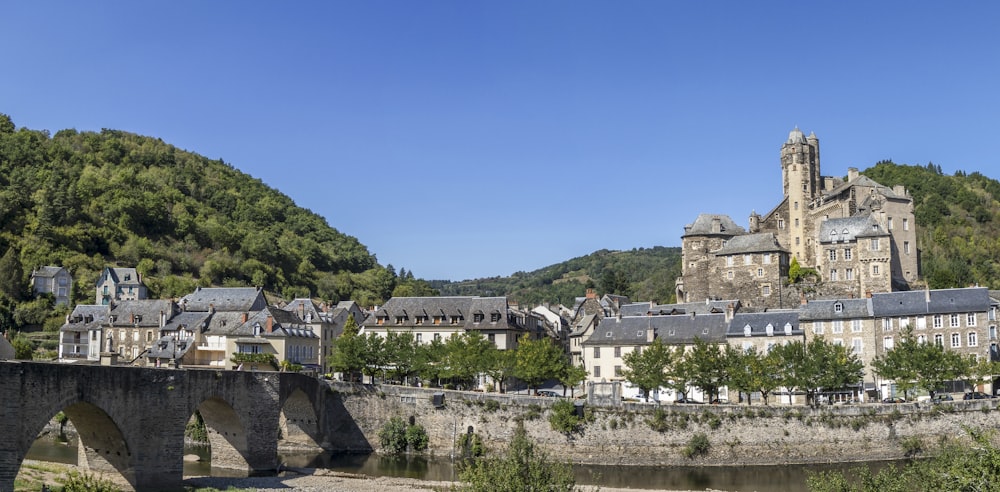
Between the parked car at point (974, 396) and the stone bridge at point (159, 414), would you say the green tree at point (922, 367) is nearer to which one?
the parked car at point (974, 396)

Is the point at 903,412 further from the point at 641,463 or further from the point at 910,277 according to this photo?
the point at 910,277

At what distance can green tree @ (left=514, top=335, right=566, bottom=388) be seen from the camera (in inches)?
2379

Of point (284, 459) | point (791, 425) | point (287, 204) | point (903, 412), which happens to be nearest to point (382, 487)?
point (284, 459)

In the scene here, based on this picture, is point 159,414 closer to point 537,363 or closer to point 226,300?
point 537,363

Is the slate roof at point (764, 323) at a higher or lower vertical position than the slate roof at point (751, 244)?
lower

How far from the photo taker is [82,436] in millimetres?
38281

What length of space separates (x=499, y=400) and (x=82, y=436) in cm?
2392

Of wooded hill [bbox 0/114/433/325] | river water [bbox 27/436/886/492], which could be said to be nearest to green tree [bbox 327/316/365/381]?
river water [bbox 27/436/886/492]

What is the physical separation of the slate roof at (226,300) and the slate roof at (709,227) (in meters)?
41.0

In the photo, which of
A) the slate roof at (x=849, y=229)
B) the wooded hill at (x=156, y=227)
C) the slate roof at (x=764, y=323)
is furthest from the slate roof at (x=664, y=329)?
the wooded hill at (x=156, y=227)

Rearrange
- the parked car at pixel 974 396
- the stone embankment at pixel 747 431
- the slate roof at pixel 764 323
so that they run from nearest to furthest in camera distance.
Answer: the stone embankment at pixel 747 431 < the parked car at pixel 974 396 < the slate roof at pixel 764 323

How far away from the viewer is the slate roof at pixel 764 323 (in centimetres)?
6456

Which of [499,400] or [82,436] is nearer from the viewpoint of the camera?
[82,436]

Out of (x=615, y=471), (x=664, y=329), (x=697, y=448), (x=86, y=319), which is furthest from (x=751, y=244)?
(x=86, y=319)
